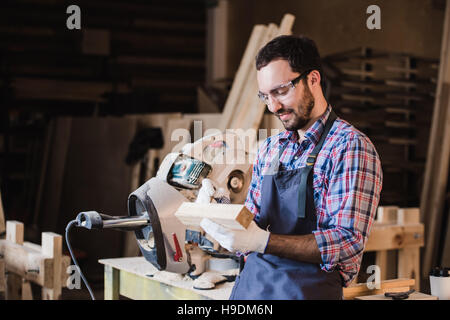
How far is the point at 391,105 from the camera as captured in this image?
7242mm

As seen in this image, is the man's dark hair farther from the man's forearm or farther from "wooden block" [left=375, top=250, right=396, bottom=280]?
"wooden block" [left=375, top=250, right=396, bottom=280]

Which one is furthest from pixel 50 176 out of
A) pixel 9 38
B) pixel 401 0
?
pixel 401 0

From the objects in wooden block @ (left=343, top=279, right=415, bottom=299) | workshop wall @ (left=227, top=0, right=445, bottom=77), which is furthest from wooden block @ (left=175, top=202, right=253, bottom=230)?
workshop wall @ (left=227, top=0, right=445, bottom=77)

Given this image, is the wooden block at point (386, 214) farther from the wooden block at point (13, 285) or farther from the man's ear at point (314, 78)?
the wooden block at point (13, 285)

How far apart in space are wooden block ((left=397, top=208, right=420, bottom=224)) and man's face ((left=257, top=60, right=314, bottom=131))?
2.01 meters

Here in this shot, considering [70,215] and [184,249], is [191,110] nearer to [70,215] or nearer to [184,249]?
[70,215]

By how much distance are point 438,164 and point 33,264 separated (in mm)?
4221

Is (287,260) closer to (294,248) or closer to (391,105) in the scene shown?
(294,248)

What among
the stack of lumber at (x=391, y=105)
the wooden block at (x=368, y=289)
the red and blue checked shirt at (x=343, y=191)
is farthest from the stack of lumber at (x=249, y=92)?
the red and blue checked shirt at (x=343, y=191)

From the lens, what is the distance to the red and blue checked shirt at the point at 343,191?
68.2 inches

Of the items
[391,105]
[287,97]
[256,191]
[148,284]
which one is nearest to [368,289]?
[256,191]
